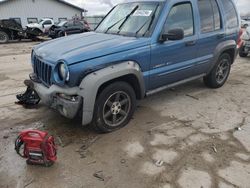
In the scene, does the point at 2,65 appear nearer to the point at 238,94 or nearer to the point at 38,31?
the point at 238,94

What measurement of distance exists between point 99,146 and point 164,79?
66.1 inches

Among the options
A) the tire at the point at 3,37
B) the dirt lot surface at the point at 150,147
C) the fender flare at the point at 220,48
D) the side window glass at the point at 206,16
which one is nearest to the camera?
the dirt lot surface at the point at 150,147

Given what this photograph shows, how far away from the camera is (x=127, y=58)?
3820mm

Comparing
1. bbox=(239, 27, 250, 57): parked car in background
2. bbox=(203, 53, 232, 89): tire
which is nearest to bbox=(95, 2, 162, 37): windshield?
bbox=(203, 53, 232, 89): tire

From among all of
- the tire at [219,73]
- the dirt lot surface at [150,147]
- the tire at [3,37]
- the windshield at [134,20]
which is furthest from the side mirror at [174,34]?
the tire at [3,37]

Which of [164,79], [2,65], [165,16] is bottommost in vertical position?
[2,65]

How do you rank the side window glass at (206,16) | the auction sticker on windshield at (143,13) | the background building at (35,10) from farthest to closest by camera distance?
1. the background building at (35,10)
2. the side window glass at (206,16)
3. the auction sticker on windshield at (143,13)

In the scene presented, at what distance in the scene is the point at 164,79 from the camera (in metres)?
4.52

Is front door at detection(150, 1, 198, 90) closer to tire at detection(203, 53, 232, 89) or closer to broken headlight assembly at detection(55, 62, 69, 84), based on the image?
tire at detection(203, 53, 232, 89)

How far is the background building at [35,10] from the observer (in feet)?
104

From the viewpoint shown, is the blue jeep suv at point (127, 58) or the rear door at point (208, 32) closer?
the blue jeep suv at point (127, 58)

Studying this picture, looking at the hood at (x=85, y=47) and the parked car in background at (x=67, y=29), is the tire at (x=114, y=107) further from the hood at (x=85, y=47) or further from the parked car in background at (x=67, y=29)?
the parked car in background at (x=67, y=29)

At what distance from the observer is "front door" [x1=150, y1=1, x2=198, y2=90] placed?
13.9 feet

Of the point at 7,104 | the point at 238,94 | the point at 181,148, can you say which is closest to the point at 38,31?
the point at 7,104
